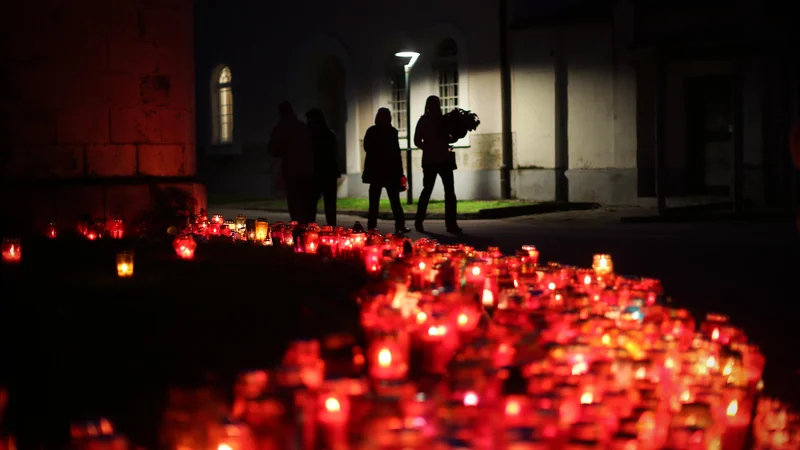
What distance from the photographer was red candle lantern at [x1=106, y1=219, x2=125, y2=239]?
11117mm

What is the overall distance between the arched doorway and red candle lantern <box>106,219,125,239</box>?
17133 millimetres

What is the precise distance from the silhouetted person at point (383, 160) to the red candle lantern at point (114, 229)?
4.33 meters

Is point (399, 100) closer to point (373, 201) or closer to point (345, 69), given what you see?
point (345, 69)

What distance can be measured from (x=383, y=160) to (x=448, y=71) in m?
10.4

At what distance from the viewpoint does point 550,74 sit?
2211cm

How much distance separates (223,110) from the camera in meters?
31.4

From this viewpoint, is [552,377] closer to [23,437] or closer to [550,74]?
[23,437]

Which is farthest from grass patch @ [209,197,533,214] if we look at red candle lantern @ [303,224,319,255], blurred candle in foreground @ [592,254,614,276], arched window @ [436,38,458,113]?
blurred candle in foreground @ [592,254,614,276]

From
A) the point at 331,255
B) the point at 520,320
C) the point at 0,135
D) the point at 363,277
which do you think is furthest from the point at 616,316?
the point at 0,135

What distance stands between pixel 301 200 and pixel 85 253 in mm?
4873

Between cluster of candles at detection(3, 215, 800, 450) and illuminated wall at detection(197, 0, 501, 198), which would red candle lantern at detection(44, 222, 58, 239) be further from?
illuminated wall at detection(197, 0, 501, 198)

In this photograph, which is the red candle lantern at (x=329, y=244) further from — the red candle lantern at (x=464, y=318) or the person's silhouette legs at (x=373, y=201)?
the person's silhouette legs at (x=373, y=201)

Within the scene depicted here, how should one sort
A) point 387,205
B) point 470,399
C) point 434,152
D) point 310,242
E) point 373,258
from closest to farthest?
point 470,399
point 373,258
point 310,242
point 434,152
point 387,205

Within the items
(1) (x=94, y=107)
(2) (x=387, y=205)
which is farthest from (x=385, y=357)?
(2) (x=387, y=205)
